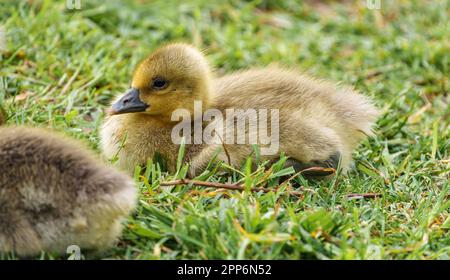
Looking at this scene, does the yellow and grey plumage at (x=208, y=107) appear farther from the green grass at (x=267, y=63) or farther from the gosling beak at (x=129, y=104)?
the green grass at (x=267, y=63)

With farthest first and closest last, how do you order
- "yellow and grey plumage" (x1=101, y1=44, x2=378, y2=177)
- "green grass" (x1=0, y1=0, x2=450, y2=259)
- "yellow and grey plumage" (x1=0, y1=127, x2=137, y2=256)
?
"yellow and grey plumage" (x1=101, y1=44, x2=378, y2=177) → "green grass" (x1=0, y1=0, x2=450, y2=259) → "yellow and grey plumage" (x1=0, y1=127, x2=137, y2=256)

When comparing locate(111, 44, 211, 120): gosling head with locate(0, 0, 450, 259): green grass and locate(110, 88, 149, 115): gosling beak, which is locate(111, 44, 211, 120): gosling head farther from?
locate(0, 0, 450, 259): green grass

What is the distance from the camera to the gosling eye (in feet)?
10.7

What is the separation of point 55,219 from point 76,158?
0.65ft

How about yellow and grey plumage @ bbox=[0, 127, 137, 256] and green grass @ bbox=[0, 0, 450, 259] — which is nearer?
yellow and grey plumage @ bbox=[0, 127, 137, 256]

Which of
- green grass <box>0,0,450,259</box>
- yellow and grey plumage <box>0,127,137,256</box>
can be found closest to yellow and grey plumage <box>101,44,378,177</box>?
green grass <box>0,0,450,259</box>

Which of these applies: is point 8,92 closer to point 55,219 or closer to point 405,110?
point 55,219

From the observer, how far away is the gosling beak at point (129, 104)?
322 centimetres

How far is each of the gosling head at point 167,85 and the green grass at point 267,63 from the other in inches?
13.4

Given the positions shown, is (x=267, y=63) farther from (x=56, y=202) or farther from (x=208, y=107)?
(x=56, y=202)

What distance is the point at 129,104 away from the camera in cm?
324

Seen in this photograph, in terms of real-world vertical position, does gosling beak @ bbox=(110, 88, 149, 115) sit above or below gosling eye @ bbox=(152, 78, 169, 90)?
below

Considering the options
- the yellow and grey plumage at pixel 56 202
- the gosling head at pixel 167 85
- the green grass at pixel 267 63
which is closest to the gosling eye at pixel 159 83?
the gosling head at pixel 167 85

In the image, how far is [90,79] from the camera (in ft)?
13.6
